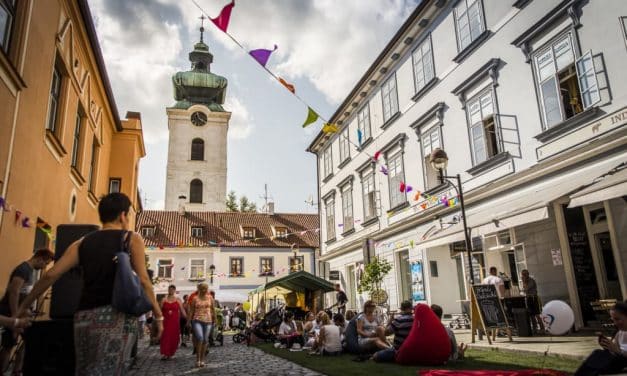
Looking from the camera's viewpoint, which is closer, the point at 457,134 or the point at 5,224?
the point at 5,224

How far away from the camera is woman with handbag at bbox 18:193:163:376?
289 cm

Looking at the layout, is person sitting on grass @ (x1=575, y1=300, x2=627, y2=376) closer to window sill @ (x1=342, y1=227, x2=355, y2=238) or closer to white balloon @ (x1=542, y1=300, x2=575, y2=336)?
white balloon @ (x1=542, y1=300, x2=575, y2=336)

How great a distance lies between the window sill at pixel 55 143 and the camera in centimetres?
973

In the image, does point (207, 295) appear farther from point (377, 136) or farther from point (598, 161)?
point (377, 136)

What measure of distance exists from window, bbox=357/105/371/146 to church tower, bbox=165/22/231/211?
94.5ft

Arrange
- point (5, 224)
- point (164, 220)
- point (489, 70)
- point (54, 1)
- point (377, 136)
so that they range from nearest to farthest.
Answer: point (5, 224)
point (54, 1)
point (489, 70)
point (377, 136)
point (164, 220)

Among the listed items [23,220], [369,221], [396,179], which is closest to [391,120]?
[396,179]

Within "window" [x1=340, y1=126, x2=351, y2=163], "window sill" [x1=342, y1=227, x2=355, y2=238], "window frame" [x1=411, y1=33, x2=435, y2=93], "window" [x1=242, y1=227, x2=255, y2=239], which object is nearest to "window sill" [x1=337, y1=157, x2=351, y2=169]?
"window" [x1=340, y1=126, x2=351, y2=163]

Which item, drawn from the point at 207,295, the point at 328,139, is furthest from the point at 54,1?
the point at 328,139

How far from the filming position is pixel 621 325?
5082 millimetres

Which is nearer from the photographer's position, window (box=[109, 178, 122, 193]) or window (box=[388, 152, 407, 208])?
window (box=[109, 178, 122, 193])

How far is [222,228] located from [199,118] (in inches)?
577

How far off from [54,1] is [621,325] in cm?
1147

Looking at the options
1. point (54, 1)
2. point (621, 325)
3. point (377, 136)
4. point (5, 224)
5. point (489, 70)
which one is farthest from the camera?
point (377, 136)
